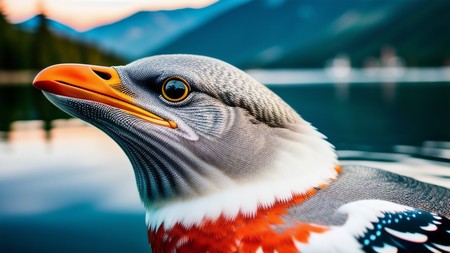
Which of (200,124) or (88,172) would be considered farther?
(88,172)

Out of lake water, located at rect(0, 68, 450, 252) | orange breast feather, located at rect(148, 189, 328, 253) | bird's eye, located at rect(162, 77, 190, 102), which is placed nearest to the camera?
orange breast feather, located at rect(148, 189, 328, 253)

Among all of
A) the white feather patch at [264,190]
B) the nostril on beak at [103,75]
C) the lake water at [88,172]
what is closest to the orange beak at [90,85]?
the nostril on beak at [103,75]

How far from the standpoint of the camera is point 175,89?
1.81m

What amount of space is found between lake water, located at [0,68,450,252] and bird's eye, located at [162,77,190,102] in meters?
0.96

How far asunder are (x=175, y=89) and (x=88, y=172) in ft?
7.92

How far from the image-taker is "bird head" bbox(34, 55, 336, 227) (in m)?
1.78

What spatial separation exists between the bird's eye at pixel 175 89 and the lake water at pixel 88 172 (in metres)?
0.96

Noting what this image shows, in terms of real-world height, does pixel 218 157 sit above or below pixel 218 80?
below

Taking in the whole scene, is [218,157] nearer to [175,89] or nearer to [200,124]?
[200,124]

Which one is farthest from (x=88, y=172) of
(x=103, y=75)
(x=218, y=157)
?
(x=218, y=157)

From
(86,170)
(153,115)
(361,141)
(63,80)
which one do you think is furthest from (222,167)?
(361,141)

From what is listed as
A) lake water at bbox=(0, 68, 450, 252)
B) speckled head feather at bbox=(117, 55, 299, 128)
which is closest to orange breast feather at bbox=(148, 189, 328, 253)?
speckled head feather at bbox=(117, 55, 299, 128)

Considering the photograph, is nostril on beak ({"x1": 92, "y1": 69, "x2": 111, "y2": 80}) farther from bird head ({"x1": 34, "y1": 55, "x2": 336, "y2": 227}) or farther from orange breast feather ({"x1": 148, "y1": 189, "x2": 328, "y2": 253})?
orange breast feather ({"x1": 148, "y1": 189, "x2": 328, "y2": 253})

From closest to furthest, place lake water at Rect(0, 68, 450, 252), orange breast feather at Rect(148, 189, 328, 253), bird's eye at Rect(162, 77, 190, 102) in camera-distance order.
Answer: orange breast feather at Rect(148, 189, 328, 253), bird's eye at Rect(162, 77, 190, 102), lake water at Rect(0, 68, 450, 252)
